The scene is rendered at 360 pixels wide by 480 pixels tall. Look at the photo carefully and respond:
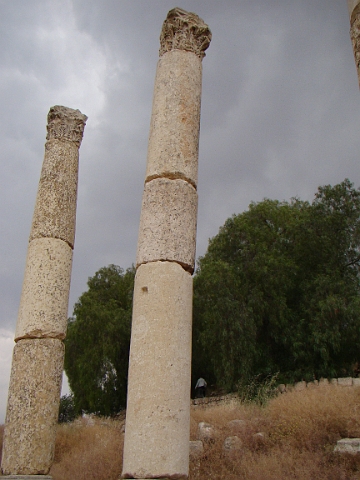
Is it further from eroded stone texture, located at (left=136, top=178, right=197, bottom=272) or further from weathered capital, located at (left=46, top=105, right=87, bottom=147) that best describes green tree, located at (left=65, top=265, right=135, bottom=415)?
eroded stone texture, located at (left=136, top=178, right=197, bottom=272)

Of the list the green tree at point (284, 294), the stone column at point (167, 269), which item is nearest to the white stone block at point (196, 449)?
the stone column at point (167, 269)

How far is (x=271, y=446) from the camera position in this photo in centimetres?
975

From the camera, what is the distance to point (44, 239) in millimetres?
9359

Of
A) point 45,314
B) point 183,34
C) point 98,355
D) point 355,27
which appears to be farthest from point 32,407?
point 98,355

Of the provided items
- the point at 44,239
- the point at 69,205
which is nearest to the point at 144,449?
the point at 44,239

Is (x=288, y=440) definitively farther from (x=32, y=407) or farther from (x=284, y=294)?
(x=284, y=294)

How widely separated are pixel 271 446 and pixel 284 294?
11.9m

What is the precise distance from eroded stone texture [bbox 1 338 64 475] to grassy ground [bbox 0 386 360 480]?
7.74 ft

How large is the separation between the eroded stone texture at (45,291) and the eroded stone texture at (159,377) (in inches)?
118

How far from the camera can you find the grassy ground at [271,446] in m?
8.37

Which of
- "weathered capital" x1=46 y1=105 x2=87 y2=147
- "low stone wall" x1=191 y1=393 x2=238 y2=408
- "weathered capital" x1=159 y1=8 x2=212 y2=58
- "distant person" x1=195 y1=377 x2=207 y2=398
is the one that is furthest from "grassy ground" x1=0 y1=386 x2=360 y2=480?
"distant person" x1=195 y1=377 x2=207 y2=398

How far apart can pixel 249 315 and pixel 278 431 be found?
32.6 feet

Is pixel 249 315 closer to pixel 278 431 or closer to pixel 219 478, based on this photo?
pixel 278 431

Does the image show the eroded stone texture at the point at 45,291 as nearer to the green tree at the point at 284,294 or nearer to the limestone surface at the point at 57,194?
the limestone surface at the point at 57,194
